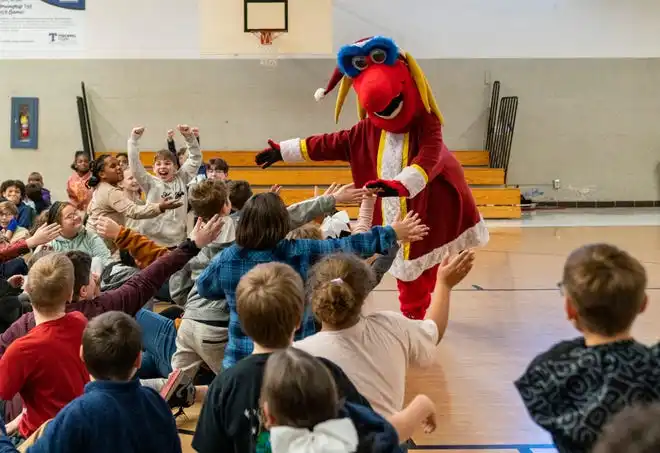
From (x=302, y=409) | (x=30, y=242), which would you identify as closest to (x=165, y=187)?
(x=30, y=242)

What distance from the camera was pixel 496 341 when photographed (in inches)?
143

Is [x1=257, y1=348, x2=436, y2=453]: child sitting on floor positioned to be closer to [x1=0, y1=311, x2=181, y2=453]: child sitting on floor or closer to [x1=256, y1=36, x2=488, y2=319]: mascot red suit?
[x1=0, y1=311, x2=181, y2=453]: child sitting on floor

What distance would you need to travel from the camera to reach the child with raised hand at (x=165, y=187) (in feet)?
14.3

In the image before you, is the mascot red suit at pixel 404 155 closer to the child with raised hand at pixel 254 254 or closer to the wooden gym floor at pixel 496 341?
the wooden gym floor at pixel 496 341

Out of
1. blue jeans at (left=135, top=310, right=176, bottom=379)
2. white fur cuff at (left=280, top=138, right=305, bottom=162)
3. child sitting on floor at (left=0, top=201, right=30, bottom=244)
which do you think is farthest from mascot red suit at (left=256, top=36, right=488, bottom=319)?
child sitting on floor at (left=0, top=201, right=30, bottom=244)

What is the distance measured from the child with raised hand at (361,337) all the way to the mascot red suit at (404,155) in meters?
1.27

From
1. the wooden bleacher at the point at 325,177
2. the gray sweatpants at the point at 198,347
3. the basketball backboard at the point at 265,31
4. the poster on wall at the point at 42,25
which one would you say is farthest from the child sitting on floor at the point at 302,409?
the poster on wall at the point at 42,25

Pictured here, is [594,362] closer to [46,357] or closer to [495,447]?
[495,447]

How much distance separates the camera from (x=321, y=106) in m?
10.4

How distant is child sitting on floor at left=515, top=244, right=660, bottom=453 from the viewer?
4.05ft

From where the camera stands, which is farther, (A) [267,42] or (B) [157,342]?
(A) [267,42]

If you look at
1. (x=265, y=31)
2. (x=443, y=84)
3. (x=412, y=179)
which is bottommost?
(x=412, y=179)

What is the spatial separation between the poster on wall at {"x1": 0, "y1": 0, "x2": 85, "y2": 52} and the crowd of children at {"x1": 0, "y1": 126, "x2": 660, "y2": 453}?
796 centimetres

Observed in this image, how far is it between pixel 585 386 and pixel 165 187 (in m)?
3.66
